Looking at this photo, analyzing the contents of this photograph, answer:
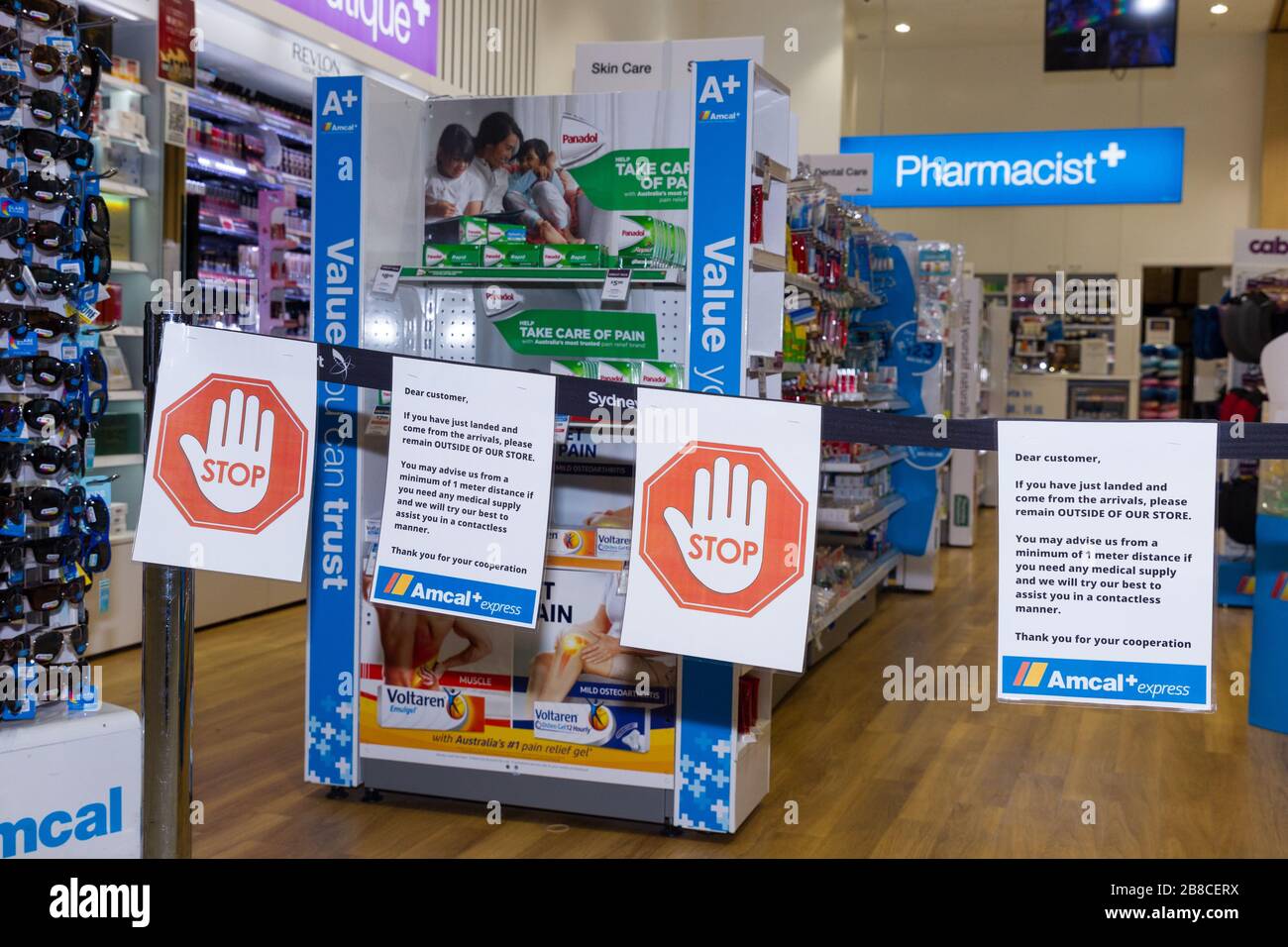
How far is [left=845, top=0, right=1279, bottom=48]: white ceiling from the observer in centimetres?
1251

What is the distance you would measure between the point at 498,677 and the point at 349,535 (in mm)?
596

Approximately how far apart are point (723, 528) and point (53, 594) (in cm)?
168

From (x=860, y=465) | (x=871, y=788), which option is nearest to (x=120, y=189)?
(x=860, y=465)

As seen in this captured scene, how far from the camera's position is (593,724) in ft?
11.6

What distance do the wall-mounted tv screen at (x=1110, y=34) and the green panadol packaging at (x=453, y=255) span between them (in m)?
5.07

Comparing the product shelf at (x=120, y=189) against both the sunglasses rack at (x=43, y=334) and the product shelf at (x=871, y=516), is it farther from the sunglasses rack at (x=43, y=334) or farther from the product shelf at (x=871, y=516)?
the product shelf at (x=871, y=516)

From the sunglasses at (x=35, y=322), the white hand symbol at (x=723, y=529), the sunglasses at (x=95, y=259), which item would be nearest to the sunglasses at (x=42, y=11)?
the sunglasses at (x=95, y=259)

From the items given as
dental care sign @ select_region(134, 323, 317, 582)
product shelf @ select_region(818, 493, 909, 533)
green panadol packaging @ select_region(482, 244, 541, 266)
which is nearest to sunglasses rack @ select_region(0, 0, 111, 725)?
dental care sign @ select_region(134, 323, 317, 582)

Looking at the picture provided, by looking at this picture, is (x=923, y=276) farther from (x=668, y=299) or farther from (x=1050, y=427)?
(x=1050, y=427)

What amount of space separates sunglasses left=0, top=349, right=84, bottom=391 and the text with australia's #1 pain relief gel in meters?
1.46

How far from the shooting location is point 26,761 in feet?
8.23

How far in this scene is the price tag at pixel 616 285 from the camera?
11.1 ft

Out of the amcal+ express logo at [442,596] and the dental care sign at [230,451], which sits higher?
the dental care sign at [230,451]

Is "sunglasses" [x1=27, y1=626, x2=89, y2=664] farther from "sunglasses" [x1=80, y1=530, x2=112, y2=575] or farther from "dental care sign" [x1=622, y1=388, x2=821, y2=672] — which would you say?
"dental care sign" [x1=622, y1=388, x2=821, y2=672]
